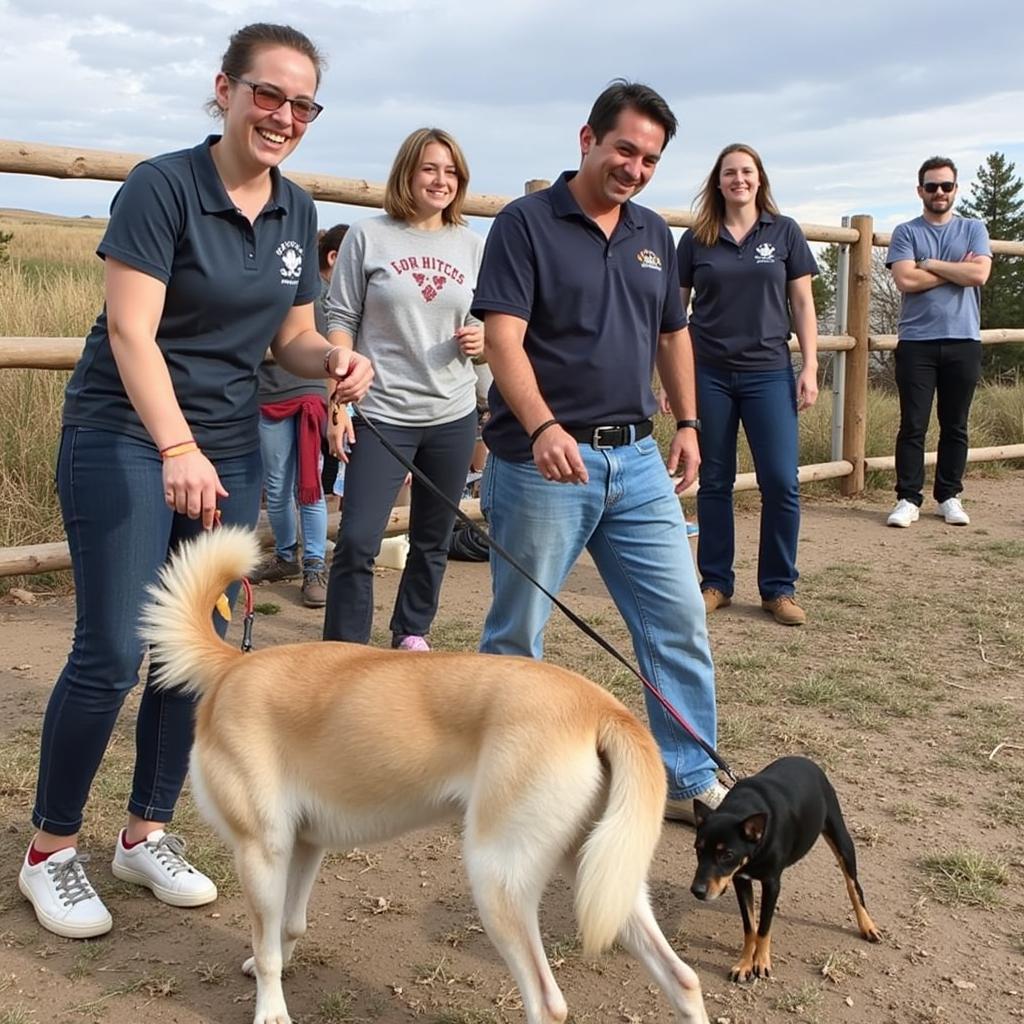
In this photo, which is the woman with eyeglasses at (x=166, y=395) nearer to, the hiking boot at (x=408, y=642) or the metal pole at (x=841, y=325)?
the hiking boot at (x=408, y=642)

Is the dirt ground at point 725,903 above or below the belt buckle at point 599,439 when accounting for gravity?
below

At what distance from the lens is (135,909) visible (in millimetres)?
3143

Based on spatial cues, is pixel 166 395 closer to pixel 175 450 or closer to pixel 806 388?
pixel 175 450

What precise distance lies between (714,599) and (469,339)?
222 cm

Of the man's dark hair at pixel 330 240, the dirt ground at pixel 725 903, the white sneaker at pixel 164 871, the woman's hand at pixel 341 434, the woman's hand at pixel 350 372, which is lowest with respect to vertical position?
the dirt ground at pixel 725 903

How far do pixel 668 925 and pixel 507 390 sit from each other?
61.7 inches

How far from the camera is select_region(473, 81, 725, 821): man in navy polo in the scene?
10.6ft

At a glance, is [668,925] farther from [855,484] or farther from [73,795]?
[855,484]

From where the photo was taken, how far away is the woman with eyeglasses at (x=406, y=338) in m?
4.62

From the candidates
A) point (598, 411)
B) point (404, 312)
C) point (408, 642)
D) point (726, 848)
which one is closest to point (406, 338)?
point (404, 312)

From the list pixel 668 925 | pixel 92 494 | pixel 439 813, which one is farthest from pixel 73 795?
pixel 668 925

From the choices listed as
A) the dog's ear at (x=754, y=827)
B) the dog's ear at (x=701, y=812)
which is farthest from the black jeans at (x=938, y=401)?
the dog's ear at (x=754, y=827)

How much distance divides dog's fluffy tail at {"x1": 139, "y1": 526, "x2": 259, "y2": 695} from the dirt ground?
0.34 m

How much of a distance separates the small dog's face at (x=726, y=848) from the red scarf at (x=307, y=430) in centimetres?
394
